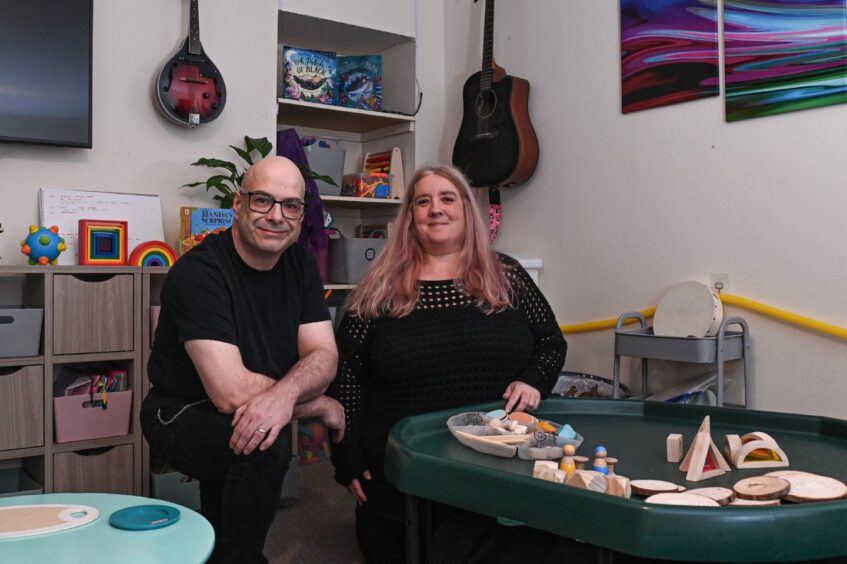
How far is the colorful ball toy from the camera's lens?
2562 mm

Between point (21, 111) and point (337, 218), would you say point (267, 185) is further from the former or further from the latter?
point (337, 218)

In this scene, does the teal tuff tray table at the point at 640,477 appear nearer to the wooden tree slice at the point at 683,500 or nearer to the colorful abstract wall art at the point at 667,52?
the wooden tree slice at the point at 683,500

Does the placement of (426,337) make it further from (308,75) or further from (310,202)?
(308,75)

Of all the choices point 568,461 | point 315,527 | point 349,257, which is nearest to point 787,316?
point 568,461

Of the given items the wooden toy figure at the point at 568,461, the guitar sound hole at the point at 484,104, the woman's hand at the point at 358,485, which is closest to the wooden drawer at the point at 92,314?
the woman's hand at the point at 358,485

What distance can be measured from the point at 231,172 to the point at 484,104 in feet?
3.86

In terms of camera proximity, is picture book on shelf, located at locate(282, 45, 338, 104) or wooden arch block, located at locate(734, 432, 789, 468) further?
picture book on shelf, located at locate(282, 45, 338, 104)

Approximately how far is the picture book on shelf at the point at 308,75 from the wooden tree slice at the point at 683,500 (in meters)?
2.78

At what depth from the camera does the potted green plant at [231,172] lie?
9.75 ft

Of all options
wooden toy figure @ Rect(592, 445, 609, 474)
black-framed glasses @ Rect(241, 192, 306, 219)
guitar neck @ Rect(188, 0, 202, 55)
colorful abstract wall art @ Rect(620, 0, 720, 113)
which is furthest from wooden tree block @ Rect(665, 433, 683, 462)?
guitar neck @ Rect(188, 0, 202, 55)

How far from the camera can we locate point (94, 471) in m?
2.55

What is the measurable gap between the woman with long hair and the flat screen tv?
1.40 metres

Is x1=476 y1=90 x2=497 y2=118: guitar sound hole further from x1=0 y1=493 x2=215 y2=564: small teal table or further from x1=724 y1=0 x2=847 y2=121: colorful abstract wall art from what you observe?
x1=0 y1=493 x2=215 y2=564: small teal table

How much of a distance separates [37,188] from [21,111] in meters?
0.29
